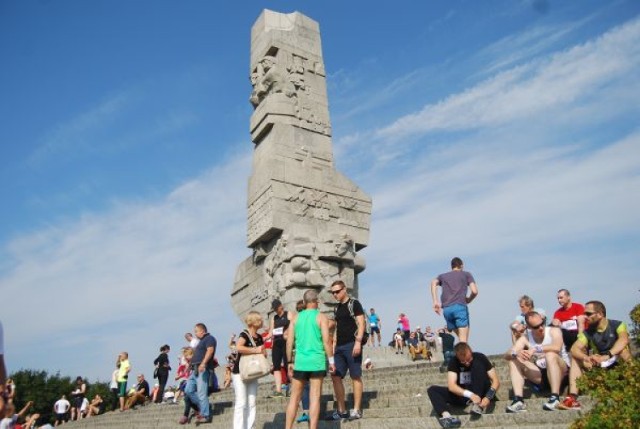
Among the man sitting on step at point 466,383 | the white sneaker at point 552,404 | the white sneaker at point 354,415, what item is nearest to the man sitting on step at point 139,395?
the white sneaker at point 354,415

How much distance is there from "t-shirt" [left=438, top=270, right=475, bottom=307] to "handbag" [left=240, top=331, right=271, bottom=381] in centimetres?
293

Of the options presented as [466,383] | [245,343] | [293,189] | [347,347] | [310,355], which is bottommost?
[466,383]

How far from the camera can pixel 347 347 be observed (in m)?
7.03

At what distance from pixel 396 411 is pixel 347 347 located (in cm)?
95

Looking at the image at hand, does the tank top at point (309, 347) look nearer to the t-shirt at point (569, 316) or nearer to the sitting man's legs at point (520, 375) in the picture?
the sitting man's legs at point (520, 375)

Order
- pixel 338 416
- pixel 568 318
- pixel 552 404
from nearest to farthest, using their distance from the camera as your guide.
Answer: pixel 552 404, pixel 338 416, pixel 568 318

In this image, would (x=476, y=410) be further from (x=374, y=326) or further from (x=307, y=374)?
(x=374, y=326)

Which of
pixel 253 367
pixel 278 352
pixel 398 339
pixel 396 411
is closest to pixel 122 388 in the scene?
pixel 278 352

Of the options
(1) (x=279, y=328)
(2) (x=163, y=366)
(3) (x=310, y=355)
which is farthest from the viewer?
(2) (x=163, y=366)

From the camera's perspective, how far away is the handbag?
6.70 m

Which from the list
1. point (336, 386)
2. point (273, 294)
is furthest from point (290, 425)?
point (273, 294)

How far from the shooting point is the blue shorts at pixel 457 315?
8.10 meters

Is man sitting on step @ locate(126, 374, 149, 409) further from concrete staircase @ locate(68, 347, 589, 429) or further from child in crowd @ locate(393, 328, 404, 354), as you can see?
child in crowd @ locate(393, 328, 404, 354)

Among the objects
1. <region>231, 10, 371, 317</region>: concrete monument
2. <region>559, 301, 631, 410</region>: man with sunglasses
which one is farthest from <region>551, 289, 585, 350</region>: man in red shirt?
<region>231, 10, 371, 317</region>: concrete monument
